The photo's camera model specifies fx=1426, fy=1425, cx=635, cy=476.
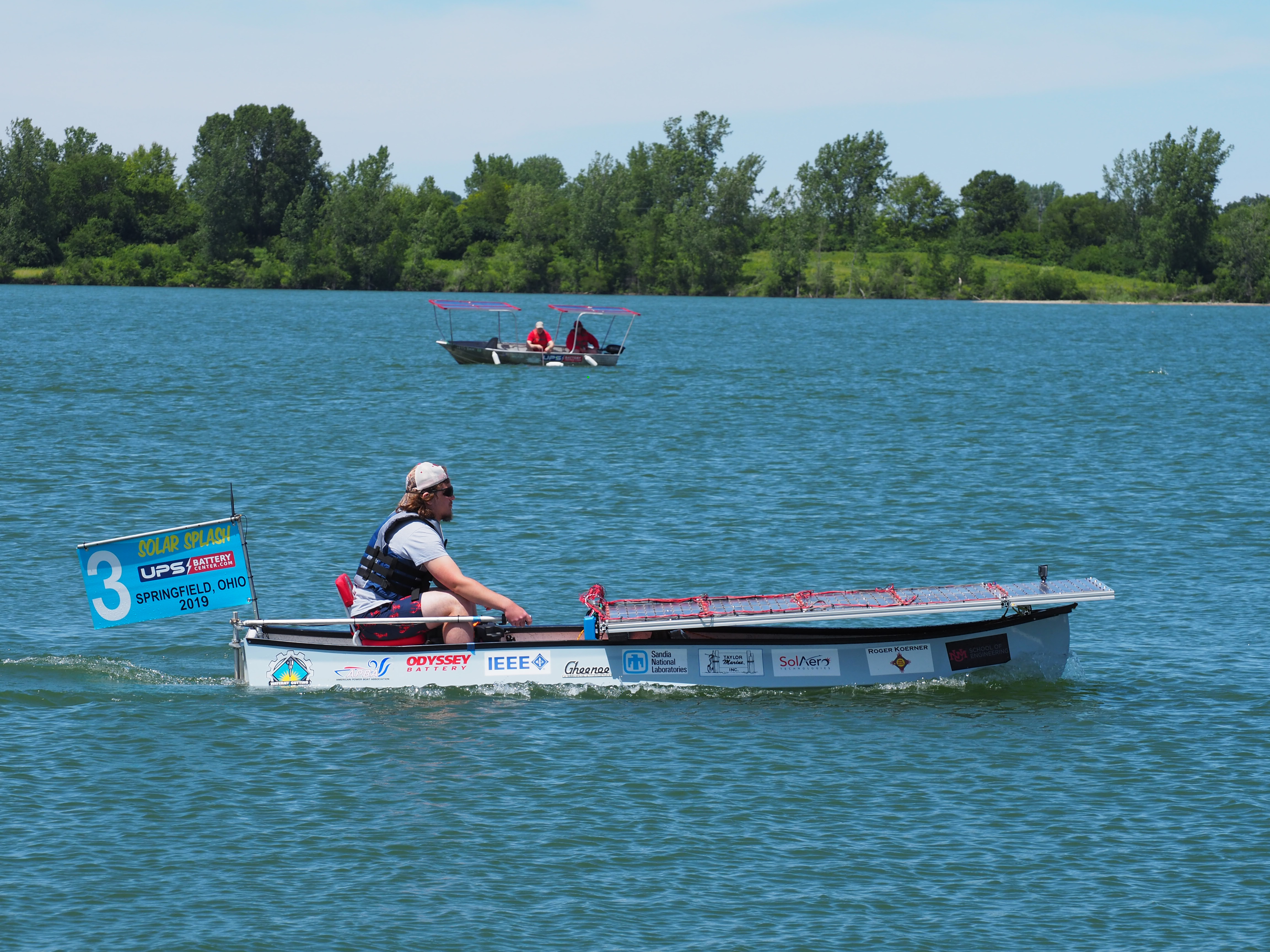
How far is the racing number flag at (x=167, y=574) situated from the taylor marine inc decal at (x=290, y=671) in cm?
73

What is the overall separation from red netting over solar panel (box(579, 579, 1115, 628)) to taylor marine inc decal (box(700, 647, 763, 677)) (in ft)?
1.44

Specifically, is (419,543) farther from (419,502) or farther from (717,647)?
(717,647)

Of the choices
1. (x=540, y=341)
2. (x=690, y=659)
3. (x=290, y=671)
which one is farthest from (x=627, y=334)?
(x=290, y=671)

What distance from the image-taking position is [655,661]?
1442cm

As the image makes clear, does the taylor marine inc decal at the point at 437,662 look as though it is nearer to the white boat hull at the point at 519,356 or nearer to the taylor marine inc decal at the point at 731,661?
the taylor marine inc decal at the point at 731,661

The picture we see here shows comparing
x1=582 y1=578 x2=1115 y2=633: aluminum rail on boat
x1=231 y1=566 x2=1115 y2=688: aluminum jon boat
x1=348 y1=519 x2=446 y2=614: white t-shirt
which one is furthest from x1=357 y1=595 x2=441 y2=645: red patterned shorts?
x1=582 y1=578 x2=1115 y2=633: aluminum rail on boat

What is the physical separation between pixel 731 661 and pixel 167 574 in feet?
18.5

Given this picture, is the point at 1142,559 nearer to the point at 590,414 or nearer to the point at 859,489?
the point at 859,489

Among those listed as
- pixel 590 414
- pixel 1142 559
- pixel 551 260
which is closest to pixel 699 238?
pixel 551 260

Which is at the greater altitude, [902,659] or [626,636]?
[626,636]

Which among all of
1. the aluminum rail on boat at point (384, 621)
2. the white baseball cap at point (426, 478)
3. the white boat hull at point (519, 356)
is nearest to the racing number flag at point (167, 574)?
the aluminum rail on boat at point (384, 621)

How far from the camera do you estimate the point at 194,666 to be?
1577cm

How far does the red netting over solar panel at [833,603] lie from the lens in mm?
14016

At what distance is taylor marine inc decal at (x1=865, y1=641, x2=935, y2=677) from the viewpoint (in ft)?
48.2
